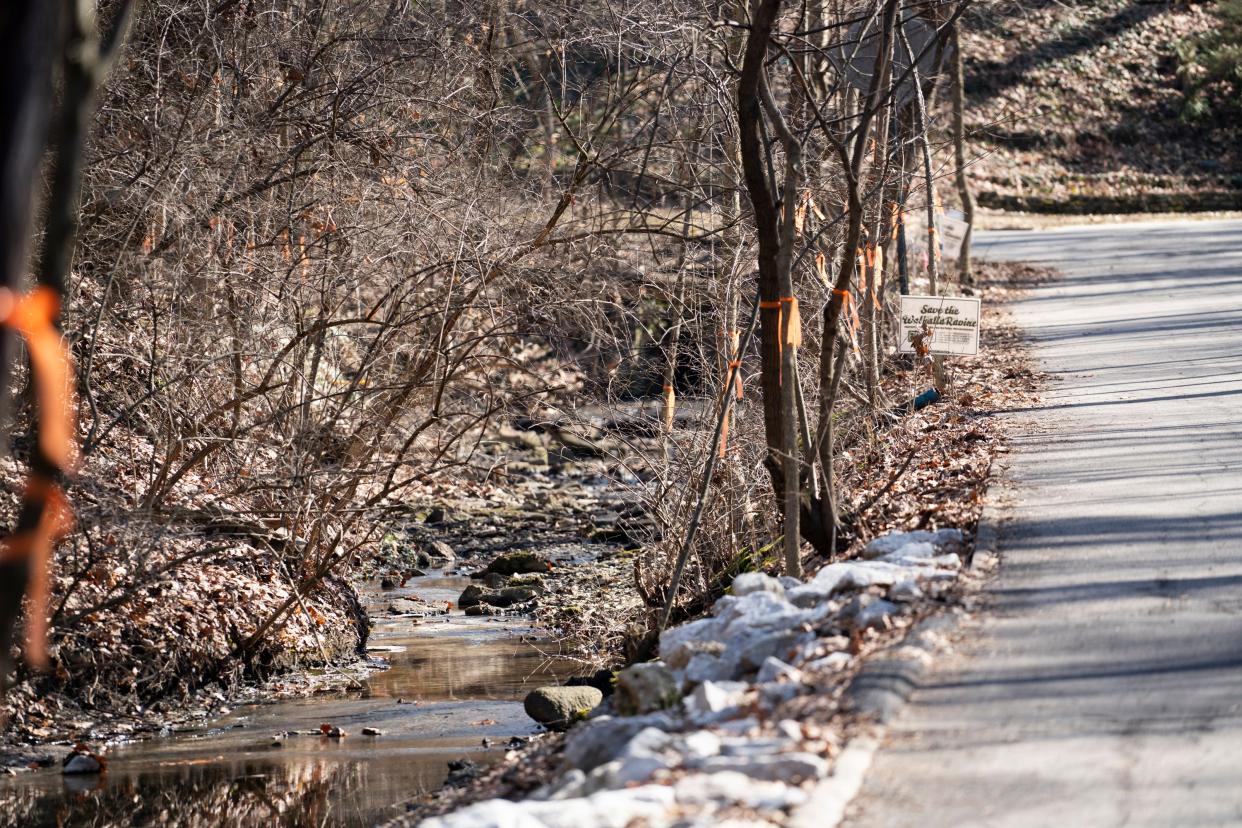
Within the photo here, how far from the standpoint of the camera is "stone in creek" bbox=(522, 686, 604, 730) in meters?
10.6

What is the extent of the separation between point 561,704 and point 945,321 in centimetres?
543

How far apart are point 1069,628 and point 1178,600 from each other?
798mm

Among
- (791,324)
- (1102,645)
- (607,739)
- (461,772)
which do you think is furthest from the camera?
(461,772)

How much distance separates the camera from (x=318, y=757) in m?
10.7

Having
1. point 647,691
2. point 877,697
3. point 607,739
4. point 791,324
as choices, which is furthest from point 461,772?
point 877,697

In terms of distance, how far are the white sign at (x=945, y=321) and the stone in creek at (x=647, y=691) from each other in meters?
6.99

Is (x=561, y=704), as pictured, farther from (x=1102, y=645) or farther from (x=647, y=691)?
(x=1102, y=645)

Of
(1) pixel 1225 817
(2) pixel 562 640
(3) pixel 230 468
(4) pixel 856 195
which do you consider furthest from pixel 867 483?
(1) pixel 1225 817

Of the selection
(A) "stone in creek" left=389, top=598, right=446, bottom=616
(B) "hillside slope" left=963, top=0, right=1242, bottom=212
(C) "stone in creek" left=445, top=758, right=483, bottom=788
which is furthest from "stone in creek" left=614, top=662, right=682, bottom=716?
(B) "hillside slope" left=963, top=0, right=1242, bottom=212

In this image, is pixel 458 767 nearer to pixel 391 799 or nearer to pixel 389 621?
pixel 391 799

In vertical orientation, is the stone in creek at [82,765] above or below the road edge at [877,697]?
below

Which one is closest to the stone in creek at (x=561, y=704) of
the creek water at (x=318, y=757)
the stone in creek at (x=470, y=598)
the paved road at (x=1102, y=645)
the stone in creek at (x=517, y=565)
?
the creek water at (x=318, y=757)

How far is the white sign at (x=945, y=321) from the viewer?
1352 centimetres

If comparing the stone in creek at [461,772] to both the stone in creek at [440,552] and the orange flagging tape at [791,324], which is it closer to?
the orange flagging tape at [791,324]
